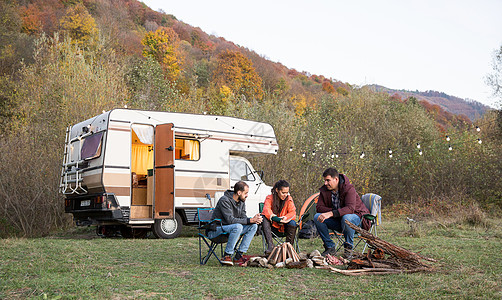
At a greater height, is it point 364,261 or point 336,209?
point 336,209

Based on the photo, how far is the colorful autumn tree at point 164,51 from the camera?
38.9m

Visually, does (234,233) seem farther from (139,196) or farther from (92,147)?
(139,196)

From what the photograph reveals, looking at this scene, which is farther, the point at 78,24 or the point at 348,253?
the point at 78,24

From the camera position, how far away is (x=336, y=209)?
254 inches

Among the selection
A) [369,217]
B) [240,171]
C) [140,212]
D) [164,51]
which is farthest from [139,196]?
[164,51]

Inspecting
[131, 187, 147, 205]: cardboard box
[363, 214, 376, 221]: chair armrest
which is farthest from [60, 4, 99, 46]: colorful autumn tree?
[363, 214, 376, 221]: chair armrest

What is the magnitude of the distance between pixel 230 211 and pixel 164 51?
3586 cm

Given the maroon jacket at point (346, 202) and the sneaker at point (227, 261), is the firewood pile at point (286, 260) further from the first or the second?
the maroon jacket at point (346, 202)

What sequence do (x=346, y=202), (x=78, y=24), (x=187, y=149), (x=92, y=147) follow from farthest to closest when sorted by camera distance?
(x=78, y=24), (x=187, y=149), (x=92, y=147), (x=346, y=202)

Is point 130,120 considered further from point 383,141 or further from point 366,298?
point 383,141

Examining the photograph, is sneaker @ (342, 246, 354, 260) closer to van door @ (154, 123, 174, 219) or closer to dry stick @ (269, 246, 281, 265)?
dry stick @ (269, 246, 281, 265)

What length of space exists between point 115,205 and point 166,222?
131 centimetres

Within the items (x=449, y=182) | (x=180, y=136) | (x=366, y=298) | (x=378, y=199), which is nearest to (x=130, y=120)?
(x=180, y=136)

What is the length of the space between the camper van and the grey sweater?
12.5 ft
